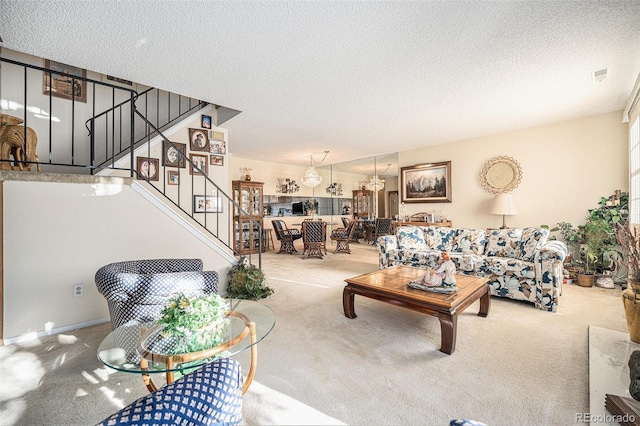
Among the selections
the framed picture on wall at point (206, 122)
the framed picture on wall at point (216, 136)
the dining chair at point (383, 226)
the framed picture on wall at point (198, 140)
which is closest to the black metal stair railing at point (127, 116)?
the framed picture on wall at point (206, 122)

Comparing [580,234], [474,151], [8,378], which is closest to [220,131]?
[8,378]

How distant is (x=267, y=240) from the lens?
802 centimetres

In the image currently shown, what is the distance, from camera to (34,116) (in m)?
3.72

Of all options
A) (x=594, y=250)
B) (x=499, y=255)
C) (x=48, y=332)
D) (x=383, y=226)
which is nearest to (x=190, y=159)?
(x=48, y=332)

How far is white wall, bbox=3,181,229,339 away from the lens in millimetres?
2512

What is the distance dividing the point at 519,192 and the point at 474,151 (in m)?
1.19

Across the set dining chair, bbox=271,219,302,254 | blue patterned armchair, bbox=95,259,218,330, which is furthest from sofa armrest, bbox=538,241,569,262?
dining chair, bbox=271,219,302,254

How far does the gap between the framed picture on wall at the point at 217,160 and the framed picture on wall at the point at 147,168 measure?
2.66 feet

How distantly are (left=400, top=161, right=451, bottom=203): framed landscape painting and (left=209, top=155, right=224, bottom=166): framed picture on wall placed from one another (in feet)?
14.5

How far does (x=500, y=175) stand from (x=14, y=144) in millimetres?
7086

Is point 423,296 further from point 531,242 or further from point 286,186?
point 286,186

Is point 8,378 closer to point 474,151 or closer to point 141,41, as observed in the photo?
point 141,41

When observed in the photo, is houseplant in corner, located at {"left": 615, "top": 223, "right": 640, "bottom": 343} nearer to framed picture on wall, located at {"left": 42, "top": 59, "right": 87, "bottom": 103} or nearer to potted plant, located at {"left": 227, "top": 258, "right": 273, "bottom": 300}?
potted plant, located at {"left": 227, "top": 258, "right": 273, "bottom": 300}

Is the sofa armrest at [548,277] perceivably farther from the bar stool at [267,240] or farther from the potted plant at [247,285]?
the bar stool at [267,240]
